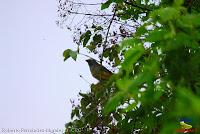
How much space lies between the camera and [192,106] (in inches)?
25.8

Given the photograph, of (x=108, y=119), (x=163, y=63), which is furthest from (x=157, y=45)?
(x=108, y=119)

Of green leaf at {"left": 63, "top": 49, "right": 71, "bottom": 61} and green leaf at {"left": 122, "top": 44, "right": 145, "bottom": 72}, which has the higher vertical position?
green leaf at {"left": 63, "top": 49, "right": 71, "bottom": 61}

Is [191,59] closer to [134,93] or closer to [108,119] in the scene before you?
[134,93]

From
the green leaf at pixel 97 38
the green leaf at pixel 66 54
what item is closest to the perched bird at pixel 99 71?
the green leaf at pixel 97 38

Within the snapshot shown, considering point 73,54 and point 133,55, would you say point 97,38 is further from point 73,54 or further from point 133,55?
point 133,55

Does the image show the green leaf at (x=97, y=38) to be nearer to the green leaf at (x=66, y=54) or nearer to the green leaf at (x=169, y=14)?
the green leaf at (x=66, y=54)

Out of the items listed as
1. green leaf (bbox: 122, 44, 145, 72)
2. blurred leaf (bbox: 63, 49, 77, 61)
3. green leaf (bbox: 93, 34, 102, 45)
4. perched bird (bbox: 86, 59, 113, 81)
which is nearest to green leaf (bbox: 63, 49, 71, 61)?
blurred leaf (bbox: 63, 49, 77, 61)

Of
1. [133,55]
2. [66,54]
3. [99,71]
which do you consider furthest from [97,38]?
[133,55]

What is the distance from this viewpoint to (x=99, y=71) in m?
2.53

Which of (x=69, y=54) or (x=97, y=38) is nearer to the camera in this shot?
(x=69, y=54)

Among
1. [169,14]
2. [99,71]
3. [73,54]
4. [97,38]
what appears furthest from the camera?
[97,38]

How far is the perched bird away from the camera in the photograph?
2.45 meters

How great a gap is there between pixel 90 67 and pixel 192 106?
2.27 metres

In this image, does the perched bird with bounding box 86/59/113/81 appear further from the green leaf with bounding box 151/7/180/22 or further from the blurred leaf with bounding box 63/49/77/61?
the green leaf with bounding box 151/7/180/22
